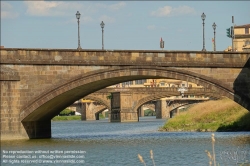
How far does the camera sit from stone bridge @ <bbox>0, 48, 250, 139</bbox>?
52.7m

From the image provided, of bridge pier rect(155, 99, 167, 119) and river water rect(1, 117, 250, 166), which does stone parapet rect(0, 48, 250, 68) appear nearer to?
river water rect(1, 117, 250, 166)

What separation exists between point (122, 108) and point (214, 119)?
186ft

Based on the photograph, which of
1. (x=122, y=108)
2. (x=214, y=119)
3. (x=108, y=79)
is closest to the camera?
(x=108, y=79)

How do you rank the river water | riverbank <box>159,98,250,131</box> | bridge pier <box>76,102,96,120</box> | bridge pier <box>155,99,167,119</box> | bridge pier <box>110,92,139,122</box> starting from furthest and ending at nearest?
bridge pier <box>76,102,96,120</box>, bridge pier <box>155,99,167,119</box>, bridge pier <box>110,92,139,122</box>, riverbank <box>159,98,250,131</box>, the river water

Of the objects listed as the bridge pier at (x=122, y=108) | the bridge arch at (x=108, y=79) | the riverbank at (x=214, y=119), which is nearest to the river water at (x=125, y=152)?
the bridge arch at (x=108, y=79)

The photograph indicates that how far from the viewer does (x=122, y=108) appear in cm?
12350

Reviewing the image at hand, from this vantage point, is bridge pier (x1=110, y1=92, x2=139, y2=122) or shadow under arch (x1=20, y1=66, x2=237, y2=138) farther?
bridge pier (x1=110, y1=92, x2=139, y2=122)

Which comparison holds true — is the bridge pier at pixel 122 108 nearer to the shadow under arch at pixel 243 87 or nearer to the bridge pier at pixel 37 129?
the bridge pier at pixel 37 129

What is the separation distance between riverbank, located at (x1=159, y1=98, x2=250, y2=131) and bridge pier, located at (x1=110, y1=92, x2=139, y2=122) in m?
47.8

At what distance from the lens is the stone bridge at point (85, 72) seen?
5269 cm

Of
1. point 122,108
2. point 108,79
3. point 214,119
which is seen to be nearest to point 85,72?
point 108,79

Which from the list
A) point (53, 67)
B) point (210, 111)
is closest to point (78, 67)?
point (53, 67)

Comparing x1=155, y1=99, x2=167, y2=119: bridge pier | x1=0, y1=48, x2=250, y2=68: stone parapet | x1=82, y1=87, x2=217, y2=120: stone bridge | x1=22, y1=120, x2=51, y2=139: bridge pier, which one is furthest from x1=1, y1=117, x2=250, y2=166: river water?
x1=155, y1=99, x2=167, y2=119: bridge pier

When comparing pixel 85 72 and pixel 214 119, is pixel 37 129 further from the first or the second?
pixel 214 119
